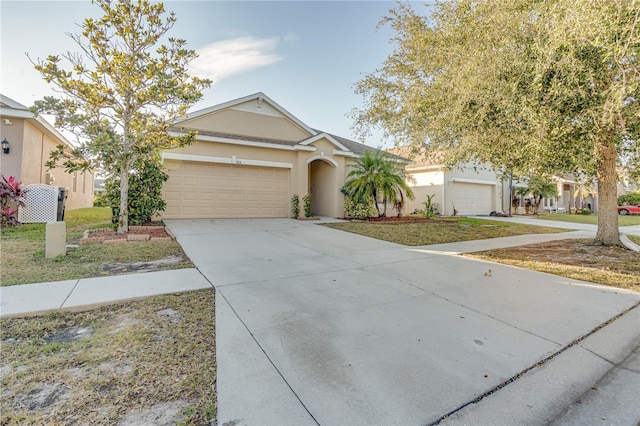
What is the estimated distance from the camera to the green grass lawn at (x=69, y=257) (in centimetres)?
448

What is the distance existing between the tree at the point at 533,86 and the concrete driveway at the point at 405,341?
10.3ft

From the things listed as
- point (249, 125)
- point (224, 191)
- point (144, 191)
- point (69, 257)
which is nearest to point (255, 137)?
point (249, 125)

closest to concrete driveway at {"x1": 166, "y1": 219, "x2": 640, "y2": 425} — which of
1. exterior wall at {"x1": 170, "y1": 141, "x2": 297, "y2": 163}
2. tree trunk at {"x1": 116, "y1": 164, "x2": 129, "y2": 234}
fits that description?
tree trunk at {"x1": 116, "y1": 164, "x2": 129, "y2": 234}

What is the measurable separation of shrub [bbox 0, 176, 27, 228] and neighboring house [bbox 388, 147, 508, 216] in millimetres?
16521

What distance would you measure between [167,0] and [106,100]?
9.86 feet

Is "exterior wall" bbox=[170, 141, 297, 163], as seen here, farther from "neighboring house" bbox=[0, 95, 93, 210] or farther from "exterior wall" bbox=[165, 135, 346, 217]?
"neighboring house" bbox=[0, 95, 93, 210]

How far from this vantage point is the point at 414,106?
29.9 ft

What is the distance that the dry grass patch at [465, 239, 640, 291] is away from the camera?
5.31m

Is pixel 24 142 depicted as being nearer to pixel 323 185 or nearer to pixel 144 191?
pixel 144 191

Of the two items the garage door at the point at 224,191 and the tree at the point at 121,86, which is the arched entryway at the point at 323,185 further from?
the tree at the point at 121,86

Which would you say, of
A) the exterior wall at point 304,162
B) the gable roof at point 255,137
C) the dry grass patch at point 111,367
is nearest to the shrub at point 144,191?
the exterior wall at point 304,162

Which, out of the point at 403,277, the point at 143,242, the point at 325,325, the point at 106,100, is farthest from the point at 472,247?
the point at 106,100

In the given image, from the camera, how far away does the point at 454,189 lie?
1958 centimetres

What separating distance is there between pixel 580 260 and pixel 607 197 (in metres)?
2.59
